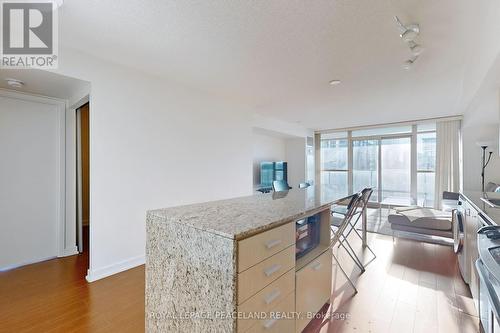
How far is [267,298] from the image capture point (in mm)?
1124

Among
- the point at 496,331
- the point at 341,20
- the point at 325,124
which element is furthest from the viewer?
the point at 325,124

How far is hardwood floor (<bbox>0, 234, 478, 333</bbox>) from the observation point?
166cm

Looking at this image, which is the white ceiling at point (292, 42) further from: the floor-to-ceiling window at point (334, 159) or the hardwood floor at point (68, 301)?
the floor-to-ceiling window at point (334, 159)

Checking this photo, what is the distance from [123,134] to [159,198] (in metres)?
0.88

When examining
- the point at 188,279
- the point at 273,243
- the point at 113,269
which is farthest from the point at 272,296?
the point at 113,269

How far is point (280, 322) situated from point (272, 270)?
1.07ft

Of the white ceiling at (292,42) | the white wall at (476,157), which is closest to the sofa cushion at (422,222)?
the white ceiling at (292,42)

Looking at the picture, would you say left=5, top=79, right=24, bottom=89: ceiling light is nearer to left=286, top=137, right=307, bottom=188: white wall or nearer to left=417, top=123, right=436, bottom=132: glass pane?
left=286, top=137, right=307, bottom=188: white wall

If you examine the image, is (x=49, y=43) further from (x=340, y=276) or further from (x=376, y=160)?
(x=376, y=160)

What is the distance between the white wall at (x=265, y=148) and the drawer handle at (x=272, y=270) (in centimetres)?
433

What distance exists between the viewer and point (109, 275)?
241 cm

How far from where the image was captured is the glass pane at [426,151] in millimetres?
5543

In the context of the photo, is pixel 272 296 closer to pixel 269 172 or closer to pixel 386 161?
pixel 269 172

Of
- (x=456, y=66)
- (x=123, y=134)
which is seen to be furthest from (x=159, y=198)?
(x=456, y=66)
